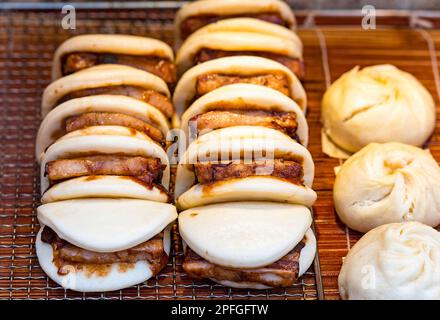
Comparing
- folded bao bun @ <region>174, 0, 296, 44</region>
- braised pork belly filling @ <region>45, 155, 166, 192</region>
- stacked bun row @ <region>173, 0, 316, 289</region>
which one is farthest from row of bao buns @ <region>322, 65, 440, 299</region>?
braised pork belly filling @ <region>45, 155, 166, 192</region>

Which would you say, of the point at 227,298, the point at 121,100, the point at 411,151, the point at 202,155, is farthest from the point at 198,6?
the point at 227,298

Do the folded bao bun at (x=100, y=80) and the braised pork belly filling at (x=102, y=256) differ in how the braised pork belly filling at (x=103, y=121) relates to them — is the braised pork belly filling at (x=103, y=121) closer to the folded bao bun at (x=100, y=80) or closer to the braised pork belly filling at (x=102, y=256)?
the folded bao bun at (x=100, y=80)

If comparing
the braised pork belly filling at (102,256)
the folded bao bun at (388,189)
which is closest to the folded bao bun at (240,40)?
the folded bao bun at (388,189)

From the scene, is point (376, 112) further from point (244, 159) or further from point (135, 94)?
point (135, 94)

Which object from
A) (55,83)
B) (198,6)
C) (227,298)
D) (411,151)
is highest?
(198,6)

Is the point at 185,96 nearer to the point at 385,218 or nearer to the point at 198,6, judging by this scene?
the point at 198,6

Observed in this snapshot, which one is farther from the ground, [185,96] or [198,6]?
[198,6]
